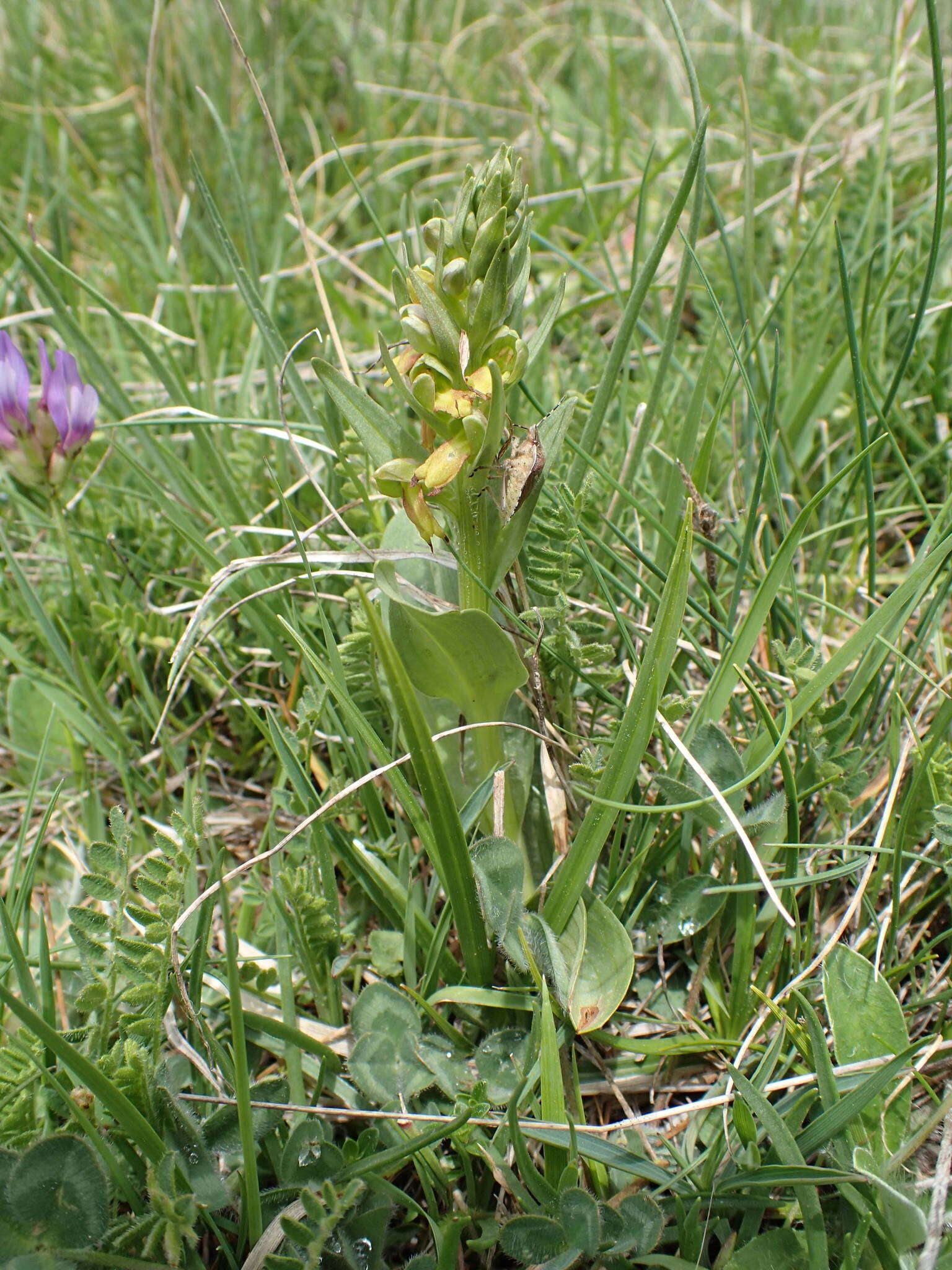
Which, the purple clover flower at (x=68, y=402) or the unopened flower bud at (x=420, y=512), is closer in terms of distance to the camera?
the unopened flower bud at (x=420, y=512)

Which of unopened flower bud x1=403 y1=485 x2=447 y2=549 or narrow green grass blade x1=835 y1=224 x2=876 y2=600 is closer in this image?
unopened flower bud x1=403 y1=485 x2=447 y2=549

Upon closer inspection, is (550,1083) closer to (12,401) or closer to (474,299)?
(474,299)

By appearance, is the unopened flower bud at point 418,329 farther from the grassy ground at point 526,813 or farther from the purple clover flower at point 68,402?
the purple clover flower at point 68,402

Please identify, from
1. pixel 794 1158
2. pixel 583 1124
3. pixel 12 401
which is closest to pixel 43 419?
pixel 12 401

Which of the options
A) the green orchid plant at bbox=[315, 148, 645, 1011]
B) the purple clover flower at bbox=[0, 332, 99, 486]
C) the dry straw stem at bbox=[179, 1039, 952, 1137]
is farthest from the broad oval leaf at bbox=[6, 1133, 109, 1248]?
the purple clover flower at bbox=[0, 332, 99, 486]

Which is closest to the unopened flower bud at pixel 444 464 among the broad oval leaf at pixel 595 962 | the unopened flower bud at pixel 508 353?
the unopened flower bud at pixel 508 353

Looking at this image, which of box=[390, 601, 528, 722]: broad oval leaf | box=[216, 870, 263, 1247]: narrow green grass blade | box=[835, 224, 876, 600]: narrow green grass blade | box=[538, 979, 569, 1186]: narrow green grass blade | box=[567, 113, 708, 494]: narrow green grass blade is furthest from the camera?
box=[835, 224, 876, 600]: narrow green grass blade

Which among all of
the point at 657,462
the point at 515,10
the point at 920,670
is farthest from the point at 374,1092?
the point at 515,10

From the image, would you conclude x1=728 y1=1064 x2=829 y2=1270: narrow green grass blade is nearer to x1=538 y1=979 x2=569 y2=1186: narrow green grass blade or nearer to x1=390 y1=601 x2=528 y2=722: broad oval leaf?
x1=538 y1=979 x2=569 y2=1186: narrow green grass blade
